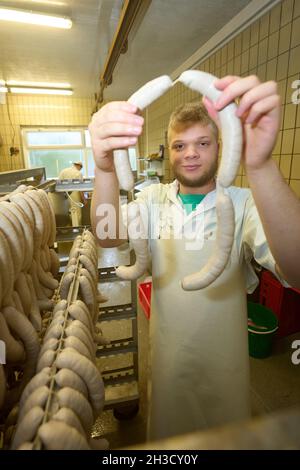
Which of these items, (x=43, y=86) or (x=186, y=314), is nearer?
(x=186, y=314)

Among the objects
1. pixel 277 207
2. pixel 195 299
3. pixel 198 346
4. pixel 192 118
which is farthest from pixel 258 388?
pixel 192 118

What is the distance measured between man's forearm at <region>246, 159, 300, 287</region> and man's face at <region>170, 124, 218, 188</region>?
0.40 metres

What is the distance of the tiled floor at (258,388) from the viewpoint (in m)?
1.69

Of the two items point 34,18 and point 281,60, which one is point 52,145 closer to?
point 34,18

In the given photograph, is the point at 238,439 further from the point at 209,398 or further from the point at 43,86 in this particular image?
the point at 43,86

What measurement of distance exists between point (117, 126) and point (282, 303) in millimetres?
2309

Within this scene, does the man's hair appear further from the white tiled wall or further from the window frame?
the window frame

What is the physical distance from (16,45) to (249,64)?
301cm

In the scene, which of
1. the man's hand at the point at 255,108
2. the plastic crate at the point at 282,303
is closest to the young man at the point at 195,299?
the man's hand at the point at 255,108

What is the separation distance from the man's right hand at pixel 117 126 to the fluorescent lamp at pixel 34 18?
2839 millimetres

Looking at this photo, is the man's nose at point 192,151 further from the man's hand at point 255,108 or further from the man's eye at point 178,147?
the man's hand at point 255,108

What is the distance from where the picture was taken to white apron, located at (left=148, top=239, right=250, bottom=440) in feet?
3.53

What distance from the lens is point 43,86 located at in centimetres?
543

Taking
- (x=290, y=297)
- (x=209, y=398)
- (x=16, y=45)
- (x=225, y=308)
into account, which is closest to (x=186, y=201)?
(x=225, y=308)
